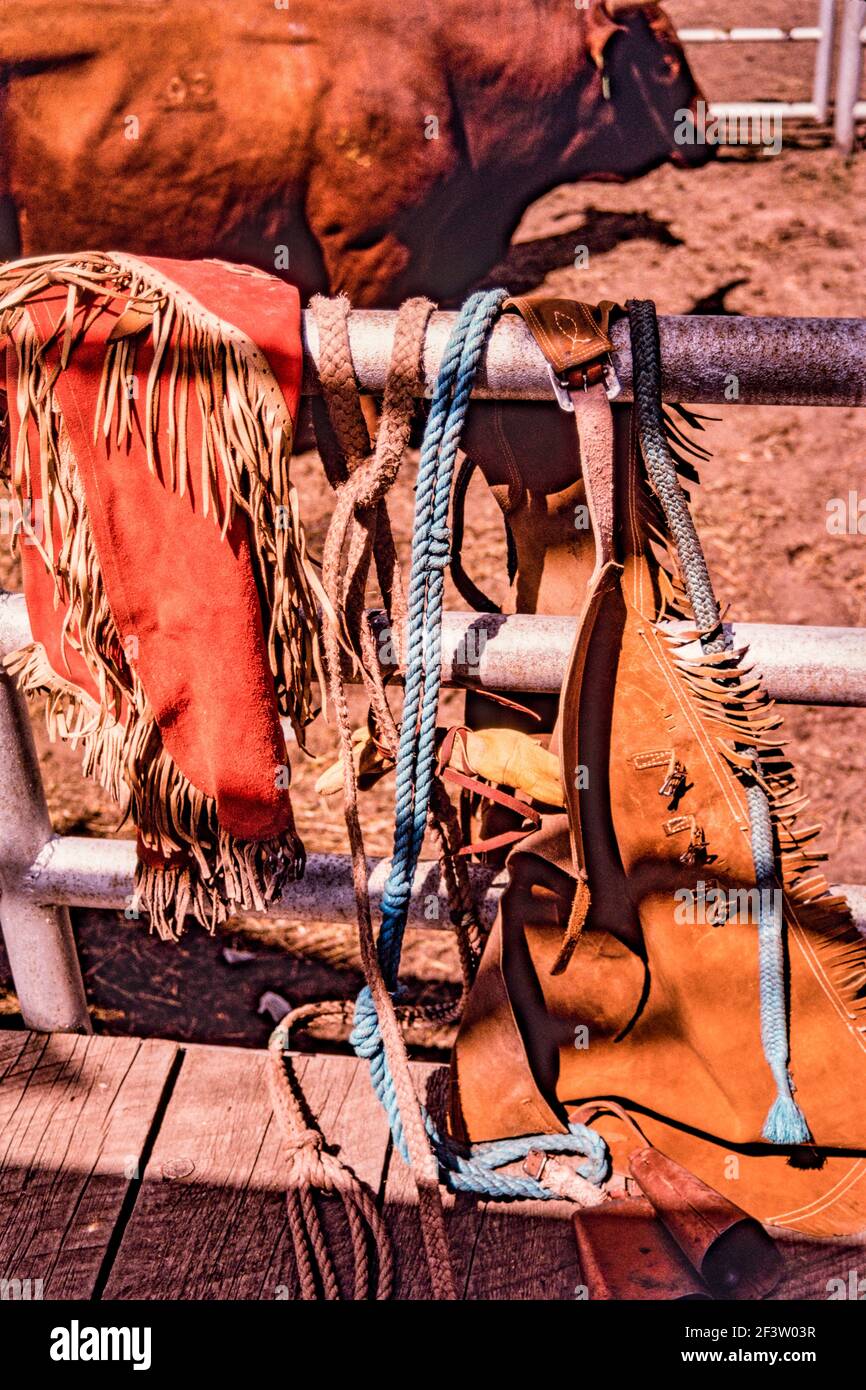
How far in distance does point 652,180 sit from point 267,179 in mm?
3172

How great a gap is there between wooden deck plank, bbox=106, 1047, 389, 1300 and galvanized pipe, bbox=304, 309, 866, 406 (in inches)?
36.9

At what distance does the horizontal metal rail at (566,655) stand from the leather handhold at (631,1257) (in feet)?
1.95

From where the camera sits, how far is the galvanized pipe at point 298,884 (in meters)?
1.48

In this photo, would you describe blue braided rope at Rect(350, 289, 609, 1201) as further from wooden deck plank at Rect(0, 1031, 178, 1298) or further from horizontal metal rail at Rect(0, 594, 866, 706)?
wooden deck plank at Rect(0, 1031, 178, 1298)

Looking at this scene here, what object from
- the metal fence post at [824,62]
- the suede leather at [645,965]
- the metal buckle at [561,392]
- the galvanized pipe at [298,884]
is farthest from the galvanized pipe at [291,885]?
the metal fence post at [824,62]

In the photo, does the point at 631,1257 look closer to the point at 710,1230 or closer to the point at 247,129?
the point at 710,1230

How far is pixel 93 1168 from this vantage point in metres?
1.49

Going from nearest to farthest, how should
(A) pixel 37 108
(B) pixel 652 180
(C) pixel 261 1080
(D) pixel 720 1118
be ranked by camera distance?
(D) pixel 720 1118 → (C) pixel 261 1080 → (A) pixel 37 108 → (B) pixel 652 180

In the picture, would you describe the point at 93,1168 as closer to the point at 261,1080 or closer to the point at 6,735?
the point at 261,1080

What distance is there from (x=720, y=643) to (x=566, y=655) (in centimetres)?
16

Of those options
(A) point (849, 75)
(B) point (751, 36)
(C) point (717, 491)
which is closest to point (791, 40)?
(B) point (751, 36)

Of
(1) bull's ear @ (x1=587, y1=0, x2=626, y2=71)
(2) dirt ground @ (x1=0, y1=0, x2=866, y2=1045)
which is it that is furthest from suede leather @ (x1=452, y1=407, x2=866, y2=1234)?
(1) bull's ear @ (x1=587, y1=0, x2=626, y2=71)

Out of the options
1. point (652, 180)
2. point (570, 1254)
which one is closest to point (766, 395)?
point (570, 1254)

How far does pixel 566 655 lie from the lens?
1237 mm
